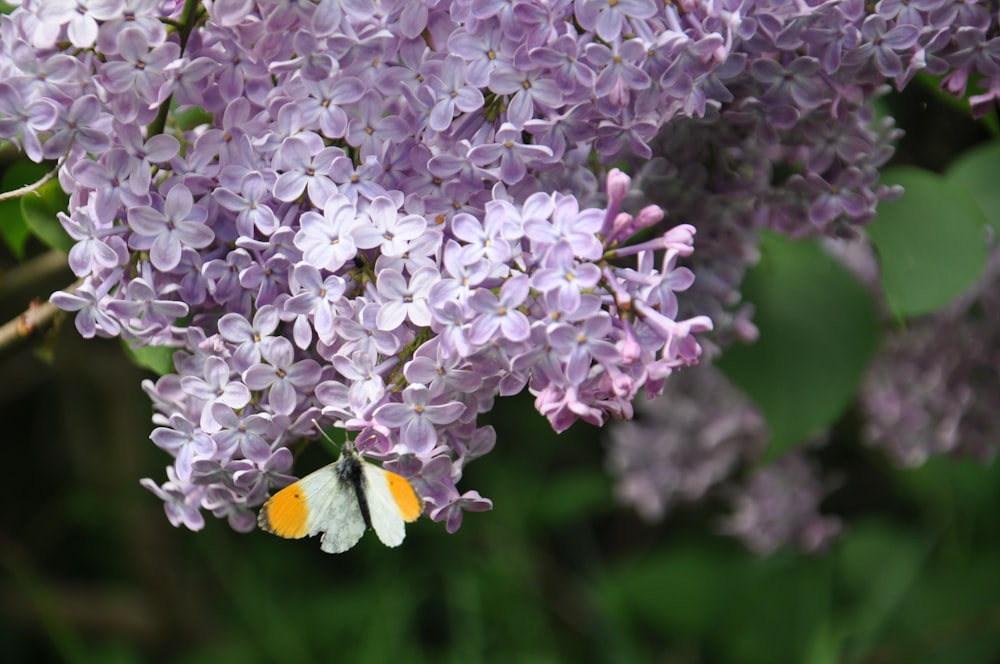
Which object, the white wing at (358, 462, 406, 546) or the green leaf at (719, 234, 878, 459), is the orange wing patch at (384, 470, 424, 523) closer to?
the white wing at (358, 462, 406, 546)

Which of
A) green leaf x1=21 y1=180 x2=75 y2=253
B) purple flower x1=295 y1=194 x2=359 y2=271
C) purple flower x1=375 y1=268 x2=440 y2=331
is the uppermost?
purple flower x1=295 y1=194 x2=359 y2=271

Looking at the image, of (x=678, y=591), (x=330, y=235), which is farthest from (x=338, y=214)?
(x=678, y=591)

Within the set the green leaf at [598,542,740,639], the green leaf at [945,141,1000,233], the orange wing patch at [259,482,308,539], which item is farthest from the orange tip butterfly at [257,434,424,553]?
the green leaf at [598,542,740,639]

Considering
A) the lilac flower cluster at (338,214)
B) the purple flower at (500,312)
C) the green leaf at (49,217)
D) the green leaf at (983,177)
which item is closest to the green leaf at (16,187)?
the green leaf at (49,217)

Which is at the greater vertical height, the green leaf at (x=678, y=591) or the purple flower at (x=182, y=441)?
the purple flower at (x=182, y=441)

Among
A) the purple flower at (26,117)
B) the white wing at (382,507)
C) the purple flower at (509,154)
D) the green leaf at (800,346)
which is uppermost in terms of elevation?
the purple flower at (26,117)

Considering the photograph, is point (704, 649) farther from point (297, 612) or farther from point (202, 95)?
point (202, 95)

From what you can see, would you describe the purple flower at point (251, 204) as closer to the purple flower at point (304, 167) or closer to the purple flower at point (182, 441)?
the purple flower at point (304, 167)

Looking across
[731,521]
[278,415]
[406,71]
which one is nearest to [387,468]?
[278,415]
